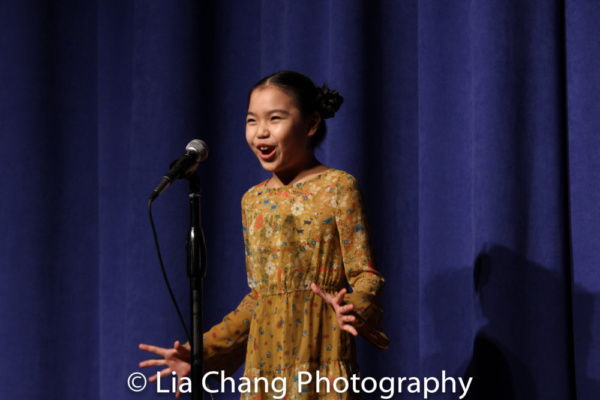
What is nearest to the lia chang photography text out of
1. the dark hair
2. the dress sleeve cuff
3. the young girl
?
the young girl

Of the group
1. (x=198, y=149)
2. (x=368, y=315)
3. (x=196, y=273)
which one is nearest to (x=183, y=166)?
(x=198, y=149)

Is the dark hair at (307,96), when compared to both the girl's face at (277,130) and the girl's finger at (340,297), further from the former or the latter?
the girl's finger at (340,297)

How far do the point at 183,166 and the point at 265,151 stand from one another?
0.23 meters

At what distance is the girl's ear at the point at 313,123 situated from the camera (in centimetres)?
156

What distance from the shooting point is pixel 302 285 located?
58.2 inches

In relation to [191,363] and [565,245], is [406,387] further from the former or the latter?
[191,363]

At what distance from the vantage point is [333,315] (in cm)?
146

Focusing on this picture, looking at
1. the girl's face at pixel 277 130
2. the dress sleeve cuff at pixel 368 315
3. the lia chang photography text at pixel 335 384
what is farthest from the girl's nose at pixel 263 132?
the lia chang photography text at pixel 335 384

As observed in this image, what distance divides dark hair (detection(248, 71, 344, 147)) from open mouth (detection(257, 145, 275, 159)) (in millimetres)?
112

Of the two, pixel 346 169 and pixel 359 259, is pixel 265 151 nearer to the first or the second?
pixel 359 259

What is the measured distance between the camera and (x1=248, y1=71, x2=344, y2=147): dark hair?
1.54 m

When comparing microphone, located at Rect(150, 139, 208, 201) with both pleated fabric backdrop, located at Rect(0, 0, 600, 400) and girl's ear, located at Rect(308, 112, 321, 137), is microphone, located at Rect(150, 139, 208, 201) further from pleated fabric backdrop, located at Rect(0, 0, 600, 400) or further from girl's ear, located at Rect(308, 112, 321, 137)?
pleated fabric backdrop, located at Rect(0, 0, 600, 400)

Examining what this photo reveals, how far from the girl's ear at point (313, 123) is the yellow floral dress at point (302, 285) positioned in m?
0.10

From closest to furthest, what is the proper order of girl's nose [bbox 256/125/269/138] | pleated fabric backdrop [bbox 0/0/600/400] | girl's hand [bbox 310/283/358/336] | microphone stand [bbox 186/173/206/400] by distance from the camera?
girl's hand [bbox 310/283/358/336] → microphone stand [bbox 186/173/206/400] → girl's nose [bbox 256/125/269/138] → pleated fabric backdrop [bbox 0/0/600/400]
